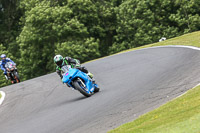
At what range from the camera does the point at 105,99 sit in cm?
1108

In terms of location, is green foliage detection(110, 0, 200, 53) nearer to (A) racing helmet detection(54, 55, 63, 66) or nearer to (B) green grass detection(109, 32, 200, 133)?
(A) racing helmet detection(54, 55, 63, 66)

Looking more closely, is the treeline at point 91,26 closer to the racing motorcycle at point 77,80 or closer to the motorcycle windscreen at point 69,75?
the racing motorcycle at point 77,80

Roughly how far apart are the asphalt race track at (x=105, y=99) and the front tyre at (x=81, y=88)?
188mm

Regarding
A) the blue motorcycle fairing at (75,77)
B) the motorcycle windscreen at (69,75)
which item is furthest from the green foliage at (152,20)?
the motorcycle windscreen at (69,75)

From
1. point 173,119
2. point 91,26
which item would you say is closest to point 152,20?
point 91,26

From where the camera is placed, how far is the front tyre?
38.8 ft

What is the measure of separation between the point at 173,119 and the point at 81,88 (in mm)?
5520

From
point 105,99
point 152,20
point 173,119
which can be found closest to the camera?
point 173,119

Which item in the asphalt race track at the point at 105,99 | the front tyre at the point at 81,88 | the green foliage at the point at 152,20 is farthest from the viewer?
the green foliage at the point at 152,20

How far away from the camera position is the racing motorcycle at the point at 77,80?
11845 millimetres

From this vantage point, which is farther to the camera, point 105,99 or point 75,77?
point 75,77

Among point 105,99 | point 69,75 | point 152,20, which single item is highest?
point 69,75

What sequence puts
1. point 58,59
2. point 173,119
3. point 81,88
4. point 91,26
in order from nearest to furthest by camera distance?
point 173,119 → point 81,88 → point 58,59 → point 91,26

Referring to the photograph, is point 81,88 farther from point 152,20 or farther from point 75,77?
point 152,20
